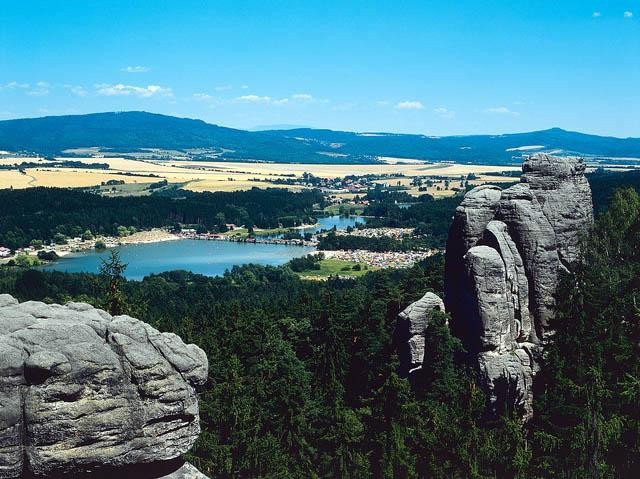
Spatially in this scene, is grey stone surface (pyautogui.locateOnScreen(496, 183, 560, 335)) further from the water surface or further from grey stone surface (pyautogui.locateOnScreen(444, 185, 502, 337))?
the water surface

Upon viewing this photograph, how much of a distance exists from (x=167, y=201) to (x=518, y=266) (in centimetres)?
15604

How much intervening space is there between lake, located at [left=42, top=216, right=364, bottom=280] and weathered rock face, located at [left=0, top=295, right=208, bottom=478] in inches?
3360

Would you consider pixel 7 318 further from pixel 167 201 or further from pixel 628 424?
pixel 167 201

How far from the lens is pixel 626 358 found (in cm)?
2291

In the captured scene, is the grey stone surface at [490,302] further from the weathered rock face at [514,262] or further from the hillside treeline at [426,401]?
the hillside treeline at [426,401]

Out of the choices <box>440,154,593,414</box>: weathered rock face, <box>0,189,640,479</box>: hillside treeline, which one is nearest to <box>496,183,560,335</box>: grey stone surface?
<box>440,154,593,414</box>: weathered rock face

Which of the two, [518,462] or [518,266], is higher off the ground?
[518,266]

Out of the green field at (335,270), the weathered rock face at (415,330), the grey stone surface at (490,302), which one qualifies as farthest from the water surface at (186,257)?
the grey stone surface at (490,302)

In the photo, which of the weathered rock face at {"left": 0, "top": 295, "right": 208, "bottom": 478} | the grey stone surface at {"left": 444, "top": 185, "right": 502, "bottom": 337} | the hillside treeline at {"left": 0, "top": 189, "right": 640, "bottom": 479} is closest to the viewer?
the weathered rock face at {"left": 0, "top": 295, "right": 208, "bottom": 478}

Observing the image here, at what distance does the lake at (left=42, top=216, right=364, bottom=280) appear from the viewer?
108 metres

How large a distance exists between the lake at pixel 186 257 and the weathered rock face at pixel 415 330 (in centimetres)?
7599

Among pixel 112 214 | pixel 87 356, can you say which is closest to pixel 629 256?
pixel 87 356

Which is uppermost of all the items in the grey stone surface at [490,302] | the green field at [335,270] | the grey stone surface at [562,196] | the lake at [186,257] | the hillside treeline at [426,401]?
the grey stone surface at [562,196]

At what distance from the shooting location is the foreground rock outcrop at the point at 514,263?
2542cm
